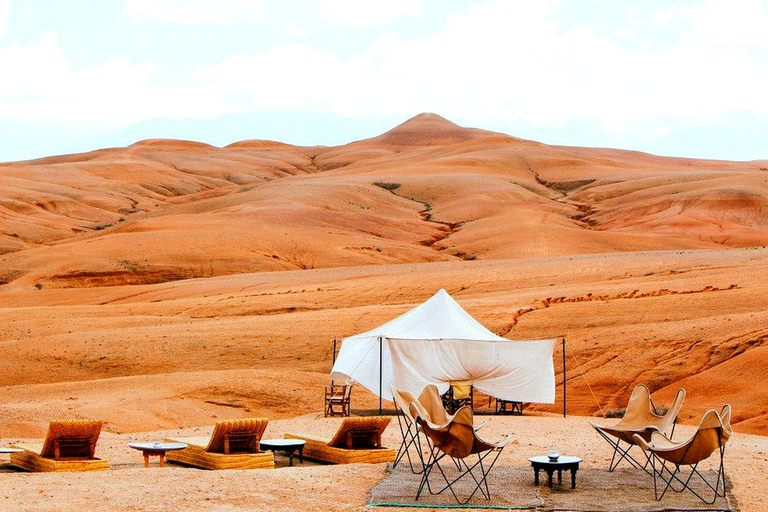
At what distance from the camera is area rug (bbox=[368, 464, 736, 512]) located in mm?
12047

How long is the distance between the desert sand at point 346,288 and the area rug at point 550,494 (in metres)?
0.56

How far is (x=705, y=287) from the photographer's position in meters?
35.3

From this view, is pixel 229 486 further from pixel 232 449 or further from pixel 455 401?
pixel 455 401

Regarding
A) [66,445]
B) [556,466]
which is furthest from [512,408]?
[66,445]

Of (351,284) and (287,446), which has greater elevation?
(351,284)

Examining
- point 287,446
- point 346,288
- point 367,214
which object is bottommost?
point 287,446

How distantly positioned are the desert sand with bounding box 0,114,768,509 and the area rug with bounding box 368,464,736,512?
0.56 meters

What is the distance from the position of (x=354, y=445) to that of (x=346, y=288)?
91.2 feet

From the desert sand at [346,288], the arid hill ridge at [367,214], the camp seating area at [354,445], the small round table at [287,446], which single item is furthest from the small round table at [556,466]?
the arid hill ridge at [367,214]

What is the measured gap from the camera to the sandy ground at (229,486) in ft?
37.6

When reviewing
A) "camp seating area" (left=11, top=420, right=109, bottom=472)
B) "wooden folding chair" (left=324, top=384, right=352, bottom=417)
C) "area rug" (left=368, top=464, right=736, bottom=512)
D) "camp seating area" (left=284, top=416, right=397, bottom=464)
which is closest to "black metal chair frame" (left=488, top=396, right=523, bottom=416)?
"wooden folding chair" (left=324, top=384, right=352, bottom=417)

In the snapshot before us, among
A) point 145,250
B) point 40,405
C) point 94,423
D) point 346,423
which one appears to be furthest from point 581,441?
point 145,250

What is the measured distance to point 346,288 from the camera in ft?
145

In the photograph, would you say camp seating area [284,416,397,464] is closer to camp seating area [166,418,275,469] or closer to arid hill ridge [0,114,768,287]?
camp seating area [166,418,275,469]
